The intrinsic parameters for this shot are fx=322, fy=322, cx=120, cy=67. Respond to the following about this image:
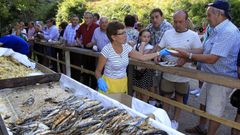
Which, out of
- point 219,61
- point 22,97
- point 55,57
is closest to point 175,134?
point 219,61

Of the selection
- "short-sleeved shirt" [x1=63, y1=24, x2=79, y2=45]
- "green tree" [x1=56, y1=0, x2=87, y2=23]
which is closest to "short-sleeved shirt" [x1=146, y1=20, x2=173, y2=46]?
"short-sleeved shirt" [x1=63, y1=24, x2=79, y2=45]

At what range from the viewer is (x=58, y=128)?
9.86 feet

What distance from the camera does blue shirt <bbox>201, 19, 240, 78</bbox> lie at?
387 centimetres

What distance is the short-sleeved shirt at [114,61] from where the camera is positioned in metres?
4.30

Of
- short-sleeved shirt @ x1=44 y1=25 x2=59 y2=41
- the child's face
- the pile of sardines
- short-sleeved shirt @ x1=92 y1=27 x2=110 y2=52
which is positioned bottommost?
short-sleeved shirt @ x1=44 y1=25 x2=59 y2=41

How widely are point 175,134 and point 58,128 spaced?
3.54ft

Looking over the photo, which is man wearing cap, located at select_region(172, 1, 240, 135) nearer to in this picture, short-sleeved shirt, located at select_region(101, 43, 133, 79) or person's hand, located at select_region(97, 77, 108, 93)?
short-sleeved shirt, located at select_region(101, 43, 133, 79)

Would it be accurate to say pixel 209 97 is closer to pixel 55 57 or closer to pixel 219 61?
pixel 219 61

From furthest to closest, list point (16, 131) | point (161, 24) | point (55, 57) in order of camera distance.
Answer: point (55, 57)
point (161, 24)
point (16, 131)

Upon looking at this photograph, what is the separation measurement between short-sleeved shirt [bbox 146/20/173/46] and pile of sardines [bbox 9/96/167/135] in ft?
8.70

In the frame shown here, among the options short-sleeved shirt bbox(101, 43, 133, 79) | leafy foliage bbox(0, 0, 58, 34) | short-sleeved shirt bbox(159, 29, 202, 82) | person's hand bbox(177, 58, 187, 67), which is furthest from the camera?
leafy foliage bbox(0, 0, 58, 34)

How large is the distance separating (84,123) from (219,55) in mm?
1889

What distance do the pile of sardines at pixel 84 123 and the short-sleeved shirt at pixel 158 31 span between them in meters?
2.65

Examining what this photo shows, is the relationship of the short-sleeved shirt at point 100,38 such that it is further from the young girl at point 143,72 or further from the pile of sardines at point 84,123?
the pile of sardines at point 84,123
